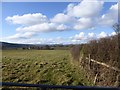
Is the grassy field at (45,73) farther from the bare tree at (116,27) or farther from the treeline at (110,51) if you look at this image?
the bare tree at (116,27)

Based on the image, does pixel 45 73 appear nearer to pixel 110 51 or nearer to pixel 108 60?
pixel 108 60

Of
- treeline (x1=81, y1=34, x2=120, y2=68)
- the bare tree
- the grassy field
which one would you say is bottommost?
the grassy field

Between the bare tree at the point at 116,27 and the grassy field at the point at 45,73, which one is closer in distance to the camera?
the bare tree at the point at 116,27

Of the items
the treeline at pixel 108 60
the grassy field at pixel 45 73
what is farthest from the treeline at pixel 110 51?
the grassy field at pixel 45 73

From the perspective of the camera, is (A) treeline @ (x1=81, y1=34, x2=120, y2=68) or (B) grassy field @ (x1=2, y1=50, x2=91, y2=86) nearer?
(A) treeline @ (x1=81, y1=34, x2=120, y2=68)

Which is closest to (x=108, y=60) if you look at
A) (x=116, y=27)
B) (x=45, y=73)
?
(x=116, y=27)

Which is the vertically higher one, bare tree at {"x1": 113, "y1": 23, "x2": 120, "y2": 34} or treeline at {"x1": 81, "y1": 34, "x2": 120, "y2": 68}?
bare tree at {"x1": 113, "y1": 23, "x2": 120, "y2": 34}

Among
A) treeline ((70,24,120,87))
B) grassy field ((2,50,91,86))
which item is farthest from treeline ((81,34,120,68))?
grassy field ((2,50,91,86))

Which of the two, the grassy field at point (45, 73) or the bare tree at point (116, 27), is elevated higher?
the bare tree at point (116, 27)

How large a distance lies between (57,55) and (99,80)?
20067 mm

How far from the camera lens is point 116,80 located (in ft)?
24.5

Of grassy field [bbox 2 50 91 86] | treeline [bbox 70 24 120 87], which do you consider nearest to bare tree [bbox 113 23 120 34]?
treeline [bbox 70 24 120 87]

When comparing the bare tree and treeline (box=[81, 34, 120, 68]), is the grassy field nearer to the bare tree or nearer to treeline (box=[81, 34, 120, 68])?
treeline (box=[81, 34, 120, 68])

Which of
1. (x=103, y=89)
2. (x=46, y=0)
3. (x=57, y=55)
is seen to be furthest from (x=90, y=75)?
(x=57, y=55)
